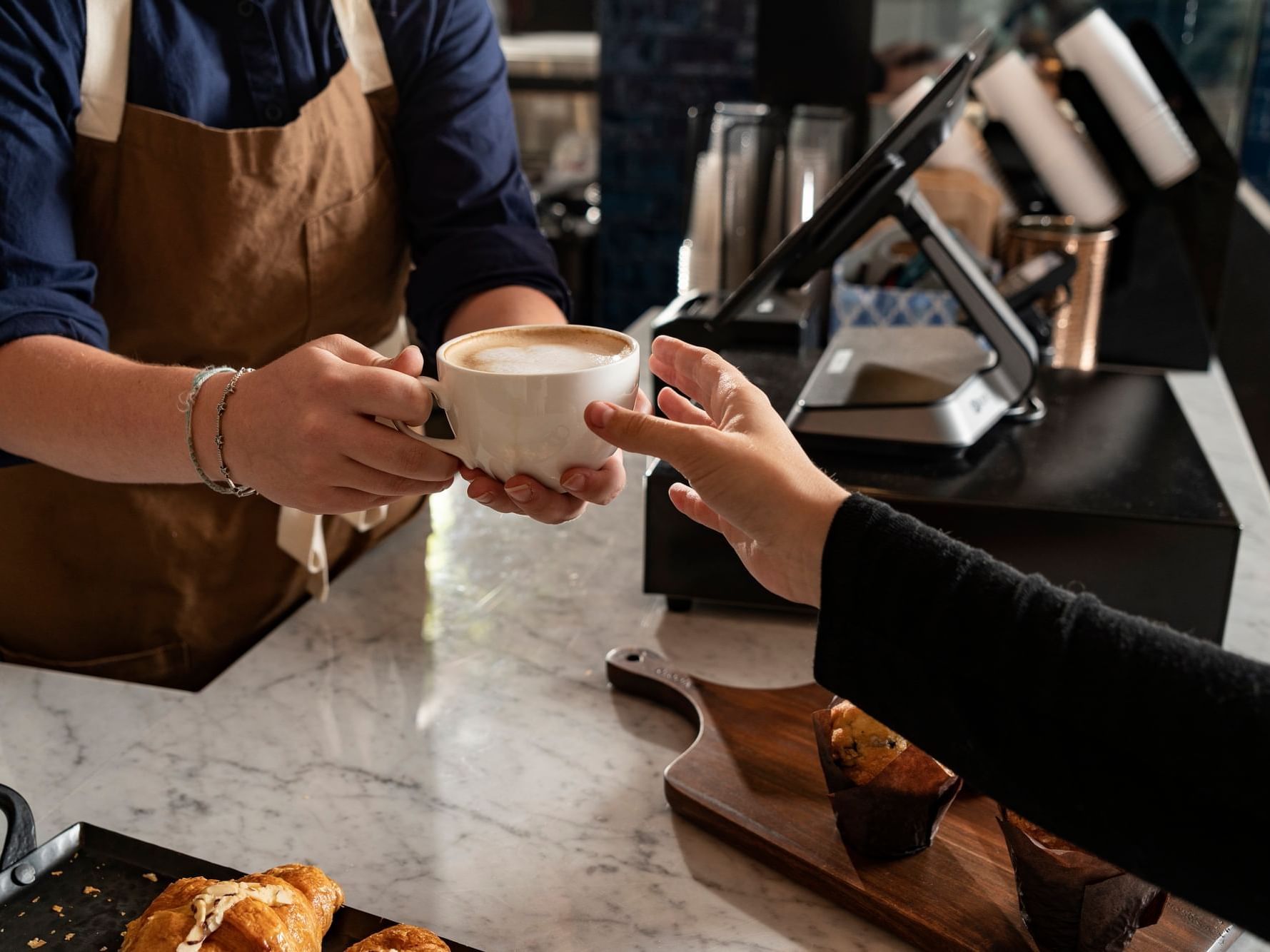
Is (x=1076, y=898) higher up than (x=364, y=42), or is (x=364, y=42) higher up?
(x=364, y=42)

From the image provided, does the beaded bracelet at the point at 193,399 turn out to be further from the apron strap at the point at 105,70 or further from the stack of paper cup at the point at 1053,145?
the stack of paper cup at the point at 1053,145

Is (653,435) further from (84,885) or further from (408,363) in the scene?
(84,885)

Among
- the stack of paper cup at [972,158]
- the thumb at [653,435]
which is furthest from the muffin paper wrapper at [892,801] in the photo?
the stack of paper cup at [972,158]

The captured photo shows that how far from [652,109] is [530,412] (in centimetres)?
226

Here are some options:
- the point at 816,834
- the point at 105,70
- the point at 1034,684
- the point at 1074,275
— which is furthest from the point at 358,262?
the point at 1074,275

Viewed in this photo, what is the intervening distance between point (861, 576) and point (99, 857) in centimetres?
57

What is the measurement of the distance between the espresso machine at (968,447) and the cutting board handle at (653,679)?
15 centimetres

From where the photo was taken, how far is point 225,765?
1000 millimetres

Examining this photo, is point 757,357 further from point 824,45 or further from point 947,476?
point 824,45

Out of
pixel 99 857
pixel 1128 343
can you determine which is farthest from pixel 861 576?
pixel 1128 343

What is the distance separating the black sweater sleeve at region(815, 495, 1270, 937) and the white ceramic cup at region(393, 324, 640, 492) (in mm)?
187

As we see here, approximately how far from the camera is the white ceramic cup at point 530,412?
75 cm

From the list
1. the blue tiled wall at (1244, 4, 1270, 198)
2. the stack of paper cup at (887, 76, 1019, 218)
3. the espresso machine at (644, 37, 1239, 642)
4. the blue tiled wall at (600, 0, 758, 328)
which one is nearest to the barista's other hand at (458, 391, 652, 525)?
the espresso machine at (644, 37, 1239, 642)

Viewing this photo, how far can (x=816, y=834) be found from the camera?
0.89 meters
